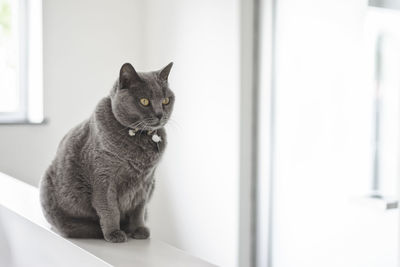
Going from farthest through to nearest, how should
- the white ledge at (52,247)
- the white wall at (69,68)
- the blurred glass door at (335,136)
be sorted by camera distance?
1. the white wall at (69,68)
2. the blurred glass door at (335,136)
3. the white ledge at (52,247)

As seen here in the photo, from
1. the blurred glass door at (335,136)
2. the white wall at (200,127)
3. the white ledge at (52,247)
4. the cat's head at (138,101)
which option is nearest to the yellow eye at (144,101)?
the cat's head at (138,101)

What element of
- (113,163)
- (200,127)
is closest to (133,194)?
(113,163)

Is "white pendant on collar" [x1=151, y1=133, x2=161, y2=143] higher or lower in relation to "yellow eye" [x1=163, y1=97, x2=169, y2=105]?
lower

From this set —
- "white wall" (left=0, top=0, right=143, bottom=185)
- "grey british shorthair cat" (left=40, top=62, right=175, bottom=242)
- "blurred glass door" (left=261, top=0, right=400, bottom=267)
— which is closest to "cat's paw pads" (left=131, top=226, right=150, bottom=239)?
"grey british shorthair cat" (left=40, top=62, right=175, bottom=242)

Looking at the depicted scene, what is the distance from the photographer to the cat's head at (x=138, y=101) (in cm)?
83

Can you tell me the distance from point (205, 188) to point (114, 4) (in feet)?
4.13

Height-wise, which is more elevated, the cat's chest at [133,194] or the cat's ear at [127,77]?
the cat's ear at [127,77]

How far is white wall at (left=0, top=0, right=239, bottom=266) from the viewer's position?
251 centimetres

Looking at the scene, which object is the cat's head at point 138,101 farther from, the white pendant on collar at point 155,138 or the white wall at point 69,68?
the white wall at point 69,68

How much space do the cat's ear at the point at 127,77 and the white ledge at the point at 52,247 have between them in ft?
0.94

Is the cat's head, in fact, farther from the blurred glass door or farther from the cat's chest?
the blurred glass door

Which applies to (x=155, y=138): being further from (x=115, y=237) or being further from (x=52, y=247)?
(x=52, y=247)

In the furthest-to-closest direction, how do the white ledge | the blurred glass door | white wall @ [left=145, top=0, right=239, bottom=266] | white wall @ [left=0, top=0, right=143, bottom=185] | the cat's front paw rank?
white wall @ [left=0, top=0, right=143, bottom=185], white wall @ [left=145, top=0, right=239, bottom=266], the blurred glass door, the cat's front paw, the white ledge

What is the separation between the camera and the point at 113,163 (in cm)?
85
